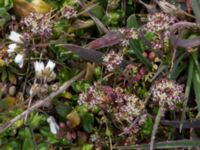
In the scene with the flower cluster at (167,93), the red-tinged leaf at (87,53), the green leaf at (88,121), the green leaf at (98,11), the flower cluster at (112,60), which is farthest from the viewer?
the green leaf at (98,11)

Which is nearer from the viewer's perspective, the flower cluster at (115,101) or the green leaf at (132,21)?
the flower cluster at (115,101)

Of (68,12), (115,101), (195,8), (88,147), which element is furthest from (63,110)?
(195,8)

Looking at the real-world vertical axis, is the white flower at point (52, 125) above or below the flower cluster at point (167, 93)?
below

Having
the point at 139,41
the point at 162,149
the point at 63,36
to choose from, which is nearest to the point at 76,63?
the point at 63,36

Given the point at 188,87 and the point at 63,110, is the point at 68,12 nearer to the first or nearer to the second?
the point at 63,110

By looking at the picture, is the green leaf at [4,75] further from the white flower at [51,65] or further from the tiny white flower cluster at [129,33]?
the tiny white flower cluster at [129,33]

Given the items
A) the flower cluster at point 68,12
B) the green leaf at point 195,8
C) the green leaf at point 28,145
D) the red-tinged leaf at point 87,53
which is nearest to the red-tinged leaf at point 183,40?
the green leaf at point 195,8

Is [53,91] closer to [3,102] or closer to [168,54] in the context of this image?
[3,102]
